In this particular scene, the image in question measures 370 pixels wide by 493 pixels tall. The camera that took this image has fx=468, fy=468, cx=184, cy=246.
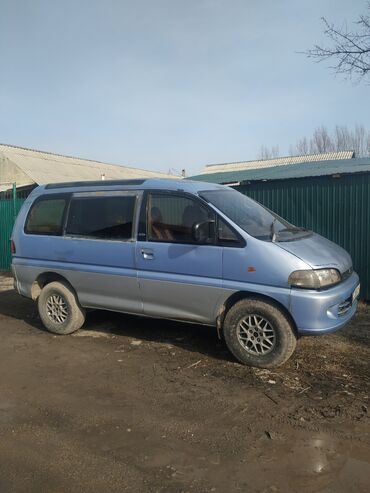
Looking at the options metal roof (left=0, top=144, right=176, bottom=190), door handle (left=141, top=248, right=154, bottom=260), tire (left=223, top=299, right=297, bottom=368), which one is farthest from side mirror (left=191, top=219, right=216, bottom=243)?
metal roof (left=0, top=144, right=176, bottom=190)

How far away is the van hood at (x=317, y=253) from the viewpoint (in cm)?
470

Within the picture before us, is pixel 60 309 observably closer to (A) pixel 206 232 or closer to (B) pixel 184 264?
(B) pixel 184 264

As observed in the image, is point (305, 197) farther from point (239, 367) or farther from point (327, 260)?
point (239, 367)

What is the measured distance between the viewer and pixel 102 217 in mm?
5938

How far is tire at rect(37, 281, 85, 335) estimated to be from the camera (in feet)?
20.6

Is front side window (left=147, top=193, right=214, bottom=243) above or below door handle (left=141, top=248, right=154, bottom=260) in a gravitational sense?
above

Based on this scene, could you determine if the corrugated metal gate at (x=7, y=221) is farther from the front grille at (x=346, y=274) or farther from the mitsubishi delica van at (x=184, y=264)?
the front grille at (x=346, y=274)

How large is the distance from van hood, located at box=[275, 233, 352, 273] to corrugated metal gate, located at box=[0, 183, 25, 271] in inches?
362

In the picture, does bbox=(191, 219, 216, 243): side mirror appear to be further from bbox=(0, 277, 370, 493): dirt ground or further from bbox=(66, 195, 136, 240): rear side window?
bbox=(0, 277, 370, 493): dirt ground

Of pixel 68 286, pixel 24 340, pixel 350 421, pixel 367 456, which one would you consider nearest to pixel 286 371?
pixel 350 421

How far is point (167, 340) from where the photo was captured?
19.7 feet

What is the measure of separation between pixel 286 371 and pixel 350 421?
1100 millimetres

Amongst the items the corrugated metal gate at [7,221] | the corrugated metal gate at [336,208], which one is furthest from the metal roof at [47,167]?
the corrugated metal gate at [336,208]

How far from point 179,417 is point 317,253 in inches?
86.3
